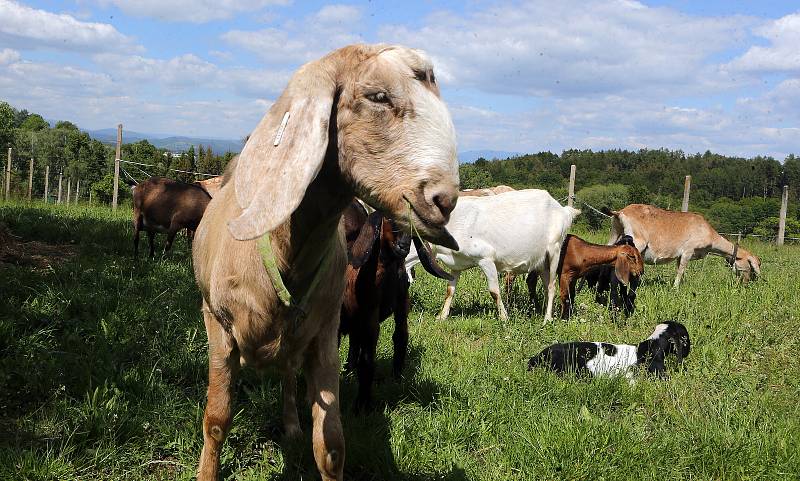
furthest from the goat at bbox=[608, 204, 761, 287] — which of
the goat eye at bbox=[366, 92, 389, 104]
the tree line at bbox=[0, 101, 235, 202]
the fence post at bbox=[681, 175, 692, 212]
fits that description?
the tree line at bbox=[0, 101, 235, 202]

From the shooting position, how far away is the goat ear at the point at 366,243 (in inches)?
144

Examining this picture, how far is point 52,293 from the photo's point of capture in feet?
17.4

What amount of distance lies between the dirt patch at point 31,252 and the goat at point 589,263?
6.43 m

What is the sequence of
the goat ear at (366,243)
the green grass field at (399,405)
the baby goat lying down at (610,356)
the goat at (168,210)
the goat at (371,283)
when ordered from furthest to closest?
the goat at (168,210) → the baby goat lying down at (610,356) → the goat at (371,283) → the goat ear at (366,243) → the green grass field at (399,405)

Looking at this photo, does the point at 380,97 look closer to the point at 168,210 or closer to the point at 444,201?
the point at 444,201

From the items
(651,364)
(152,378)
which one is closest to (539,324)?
(651,364)

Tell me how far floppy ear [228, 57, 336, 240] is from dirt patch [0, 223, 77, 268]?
20.7 feet

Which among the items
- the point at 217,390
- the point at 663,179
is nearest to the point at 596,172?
the point at 663,179

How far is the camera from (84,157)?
213ft

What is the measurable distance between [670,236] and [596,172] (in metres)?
59.6

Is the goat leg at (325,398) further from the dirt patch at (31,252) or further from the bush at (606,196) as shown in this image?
the bush at (606,196)

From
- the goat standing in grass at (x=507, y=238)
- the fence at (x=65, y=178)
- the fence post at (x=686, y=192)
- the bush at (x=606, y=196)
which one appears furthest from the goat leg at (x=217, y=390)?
the bush at (x=606, y=196)

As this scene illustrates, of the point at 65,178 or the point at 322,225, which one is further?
the point at 65,178

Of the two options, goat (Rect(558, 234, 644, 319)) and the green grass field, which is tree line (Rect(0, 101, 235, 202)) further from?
the green grass field
